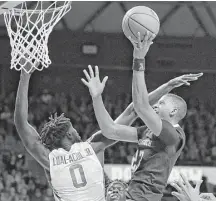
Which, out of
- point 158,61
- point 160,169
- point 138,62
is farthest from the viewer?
point 158,61

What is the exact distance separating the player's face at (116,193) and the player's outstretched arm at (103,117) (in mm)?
389

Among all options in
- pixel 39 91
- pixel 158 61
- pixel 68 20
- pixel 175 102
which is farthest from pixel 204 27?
pixel 175 102

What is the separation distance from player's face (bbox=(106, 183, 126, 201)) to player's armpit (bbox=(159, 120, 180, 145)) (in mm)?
464

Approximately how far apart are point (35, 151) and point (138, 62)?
96cm

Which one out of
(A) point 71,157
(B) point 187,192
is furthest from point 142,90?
(B) point 187,192

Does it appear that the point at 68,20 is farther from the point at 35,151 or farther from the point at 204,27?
the point at 35,151

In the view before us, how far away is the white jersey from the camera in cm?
381

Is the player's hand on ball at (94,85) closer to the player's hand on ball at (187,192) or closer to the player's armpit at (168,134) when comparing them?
the player's armpit at (168,134)

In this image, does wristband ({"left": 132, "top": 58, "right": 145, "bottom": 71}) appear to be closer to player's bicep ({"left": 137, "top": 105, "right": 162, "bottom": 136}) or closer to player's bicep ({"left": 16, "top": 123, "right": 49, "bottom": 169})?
player's bicep ({"left": 137, "top": 105, "right": 162, "bottom": 136})

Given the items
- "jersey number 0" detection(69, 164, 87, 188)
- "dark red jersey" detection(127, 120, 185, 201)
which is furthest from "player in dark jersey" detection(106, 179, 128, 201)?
"dark red jersey" detection(127, 120, 185, 201)

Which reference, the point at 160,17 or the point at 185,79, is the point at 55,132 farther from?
the point at 160,17

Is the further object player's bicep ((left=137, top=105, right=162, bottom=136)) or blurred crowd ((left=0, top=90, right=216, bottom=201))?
blurred crowd ((left=0, top=90, right=216, bottom=201))

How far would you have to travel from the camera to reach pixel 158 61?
14633 mm

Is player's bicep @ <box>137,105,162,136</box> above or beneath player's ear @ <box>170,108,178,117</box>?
beneath
